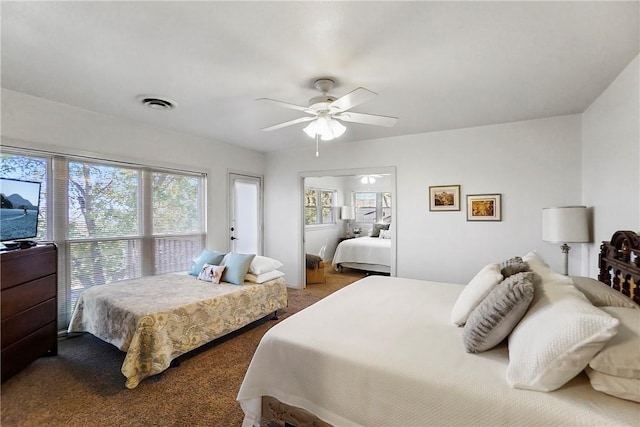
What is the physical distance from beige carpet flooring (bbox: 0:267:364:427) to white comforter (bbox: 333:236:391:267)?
3.68 meters

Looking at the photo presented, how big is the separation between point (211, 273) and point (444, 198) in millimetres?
3186

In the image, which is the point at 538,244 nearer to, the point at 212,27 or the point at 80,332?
the point at 212,27

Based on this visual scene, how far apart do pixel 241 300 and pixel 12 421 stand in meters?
1.78

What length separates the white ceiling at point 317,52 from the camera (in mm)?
1600

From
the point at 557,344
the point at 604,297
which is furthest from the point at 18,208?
the point at 604,297

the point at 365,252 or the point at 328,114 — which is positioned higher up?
the point at 328,114

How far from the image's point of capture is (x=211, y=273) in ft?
11.6

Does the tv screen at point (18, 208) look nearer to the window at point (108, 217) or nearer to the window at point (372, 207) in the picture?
the window at point (108, 217)

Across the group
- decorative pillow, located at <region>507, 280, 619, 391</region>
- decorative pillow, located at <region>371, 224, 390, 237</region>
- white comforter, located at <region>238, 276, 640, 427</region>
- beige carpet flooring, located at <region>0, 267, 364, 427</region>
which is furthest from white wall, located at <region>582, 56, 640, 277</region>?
decorative pillow, located at <region>371, 224, 390, 237</region>

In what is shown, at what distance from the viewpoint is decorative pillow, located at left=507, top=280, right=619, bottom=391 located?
3.65 ft

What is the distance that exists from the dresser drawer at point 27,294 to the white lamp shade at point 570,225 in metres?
4.79

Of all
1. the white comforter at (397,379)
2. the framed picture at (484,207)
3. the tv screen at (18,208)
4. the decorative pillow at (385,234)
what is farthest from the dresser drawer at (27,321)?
the decorative pillow at (385,234)

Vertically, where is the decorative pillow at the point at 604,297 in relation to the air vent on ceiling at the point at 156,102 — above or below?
below

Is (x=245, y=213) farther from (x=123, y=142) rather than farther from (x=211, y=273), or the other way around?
(x=123, y=142)
